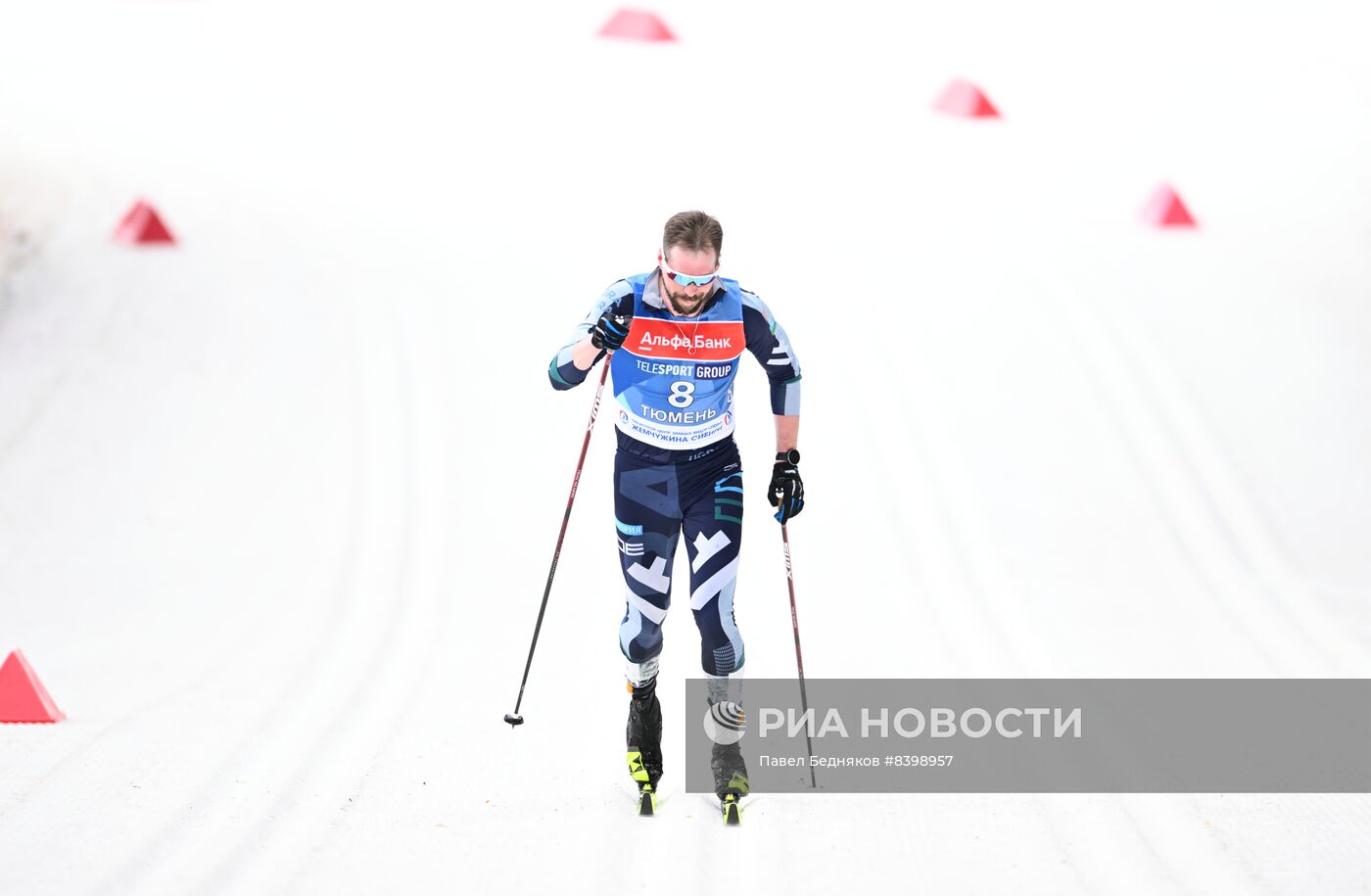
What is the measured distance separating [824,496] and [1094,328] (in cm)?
249

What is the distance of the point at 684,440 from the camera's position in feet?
15.1

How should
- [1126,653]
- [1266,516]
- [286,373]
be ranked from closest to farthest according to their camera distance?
1. [1126,653]
2. [1266,516]
3. [286,373]

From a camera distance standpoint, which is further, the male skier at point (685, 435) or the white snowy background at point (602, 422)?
the white snowy background at point (602, 422)

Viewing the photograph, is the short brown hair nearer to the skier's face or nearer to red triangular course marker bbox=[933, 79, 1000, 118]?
the skier's face

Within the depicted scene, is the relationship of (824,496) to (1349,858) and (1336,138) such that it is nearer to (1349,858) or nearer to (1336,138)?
(1349,858)

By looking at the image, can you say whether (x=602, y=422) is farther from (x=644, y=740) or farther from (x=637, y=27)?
(x=637, y=27)

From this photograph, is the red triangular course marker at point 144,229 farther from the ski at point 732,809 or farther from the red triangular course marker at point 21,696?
the ski at point 732,809

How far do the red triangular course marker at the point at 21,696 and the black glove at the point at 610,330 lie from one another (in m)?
2.98

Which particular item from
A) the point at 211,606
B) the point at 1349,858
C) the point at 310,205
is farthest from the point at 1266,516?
the point at 310,205

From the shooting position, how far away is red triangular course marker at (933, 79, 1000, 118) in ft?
37.3

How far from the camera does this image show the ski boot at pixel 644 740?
15.9ft

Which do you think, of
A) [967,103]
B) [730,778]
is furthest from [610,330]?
[967,103]

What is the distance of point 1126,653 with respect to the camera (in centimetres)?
631
